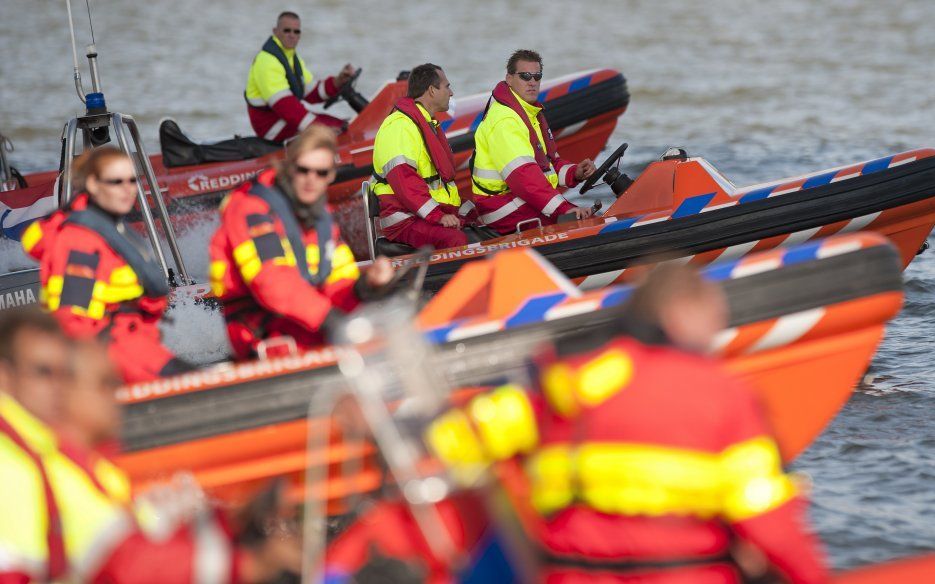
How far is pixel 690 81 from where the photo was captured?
14438 mm

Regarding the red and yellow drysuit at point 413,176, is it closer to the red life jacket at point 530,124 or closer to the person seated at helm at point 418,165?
the person seated at helm at point 418,165

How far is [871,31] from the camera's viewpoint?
17.4m

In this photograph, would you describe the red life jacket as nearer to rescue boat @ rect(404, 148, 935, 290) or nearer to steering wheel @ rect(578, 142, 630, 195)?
steering wheel @ rect(578, 142, 630, 195)

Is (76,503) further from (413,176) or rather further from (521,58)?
(521,58)

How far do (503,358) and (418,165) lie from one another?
2.30 metres

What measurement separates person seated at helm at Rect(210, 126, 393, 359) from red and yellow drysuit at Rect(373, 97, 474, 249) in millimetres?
1685

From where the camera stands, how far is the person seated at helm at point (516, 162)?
536 centimetres

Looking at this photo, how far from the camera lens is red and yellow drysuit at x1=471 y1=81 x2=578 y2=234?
5352 millimetres

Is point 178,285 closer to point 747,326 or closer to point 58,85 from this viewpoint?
point 747,326

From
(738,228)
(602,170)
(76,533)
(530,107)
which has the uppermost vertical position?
(530,107)

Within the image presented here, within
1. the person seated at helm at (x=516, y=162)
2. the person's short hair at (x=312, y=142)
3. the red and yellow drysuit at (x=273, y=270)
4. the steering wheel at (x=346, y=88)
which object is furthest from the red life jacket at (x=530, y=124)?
the person's short hair at (x=312, y=142)

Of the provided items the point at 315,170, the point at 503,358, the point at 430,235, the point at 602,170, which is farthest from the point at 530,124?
the point at 503,358

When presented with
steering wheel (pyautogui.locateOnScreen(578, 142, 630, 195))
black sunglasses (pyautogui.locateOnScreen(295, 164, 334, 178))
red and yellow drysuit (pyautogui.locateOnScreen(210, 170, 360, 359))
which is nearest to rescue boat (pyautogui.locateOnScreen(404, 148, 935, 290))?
steering wheel (pyautogui.locateOnScreen(578, 142, 630, 195))

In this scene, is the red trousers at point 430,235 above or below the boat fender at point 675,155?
below
